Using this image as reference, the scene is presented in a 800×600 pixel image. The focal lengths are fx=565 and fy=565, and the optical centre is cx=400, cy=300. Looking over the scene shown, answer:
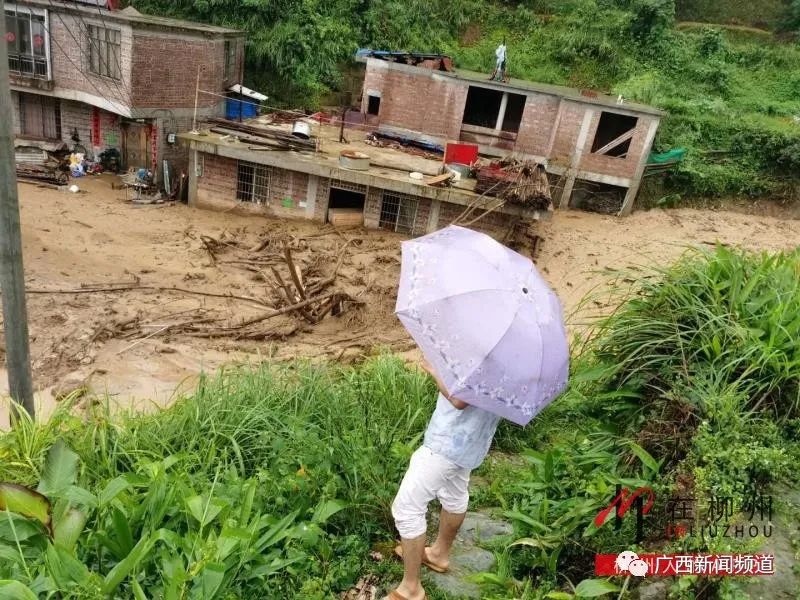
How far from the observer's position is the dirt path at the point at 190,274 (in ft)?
33.9

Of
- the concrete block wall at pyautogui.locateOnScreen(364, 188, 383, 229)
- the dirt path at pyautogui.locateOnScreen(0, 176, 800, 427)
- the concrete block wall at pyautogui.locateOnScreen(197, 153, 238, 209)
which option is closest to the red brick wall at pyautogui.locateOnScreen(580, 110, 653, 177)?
the dirt path at pyautogui.locateOnScreen(0, 176, 800, 427)

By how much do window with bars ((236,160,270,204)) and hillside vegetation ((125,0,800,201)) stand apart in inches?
311

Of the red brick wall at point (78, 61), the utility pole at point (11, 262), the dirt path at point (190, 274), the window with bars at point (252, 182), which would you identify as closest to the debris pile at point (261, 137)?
the window with bars at point (252, 182)

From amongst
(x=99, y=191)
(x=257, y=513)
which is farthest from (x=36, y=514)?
(x=99, y=191)

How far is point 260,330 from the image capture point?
11.6 meters

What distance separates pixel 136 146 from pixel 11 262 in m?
17.3

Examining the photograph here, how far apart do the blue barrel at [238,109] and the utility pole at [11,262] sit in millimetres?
17780

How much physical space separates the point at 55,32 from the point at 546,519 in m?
21.3

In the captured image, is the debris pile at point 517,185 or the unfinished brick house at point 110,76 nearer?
the debris pile at point 517,185

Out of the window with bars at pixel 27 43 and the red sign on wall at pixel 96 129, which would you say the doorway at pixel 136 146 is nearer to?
the red sign on wall at pixel 96 129

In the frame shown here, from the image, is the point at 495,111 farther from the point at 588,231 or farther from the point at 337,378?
the point at 337,378

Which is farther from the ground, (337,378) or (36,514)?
(36,514)

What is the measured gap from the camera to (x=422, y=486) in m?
2.89

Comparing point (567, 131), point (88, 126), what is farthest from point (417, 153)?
point (88, 126)
